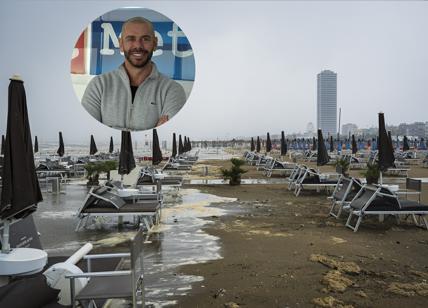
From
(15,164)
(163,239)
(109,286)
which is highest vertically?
(15,164)

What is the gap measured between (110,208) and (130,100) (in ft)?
8.13

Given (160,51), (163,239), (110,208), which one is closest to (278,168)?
(110,208)

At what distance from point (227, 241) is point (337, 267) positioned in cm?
200

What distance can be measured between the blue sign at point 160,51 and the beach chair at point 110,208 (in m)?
2.59

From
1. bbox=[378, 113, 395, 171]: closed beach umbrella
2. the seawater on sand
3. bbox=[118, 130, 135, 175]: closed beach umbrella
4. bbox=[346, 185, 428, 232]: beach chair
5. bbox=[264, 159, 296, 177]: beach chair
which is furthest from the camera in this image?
bbox=[264, 159, 296, 177]: beach chair

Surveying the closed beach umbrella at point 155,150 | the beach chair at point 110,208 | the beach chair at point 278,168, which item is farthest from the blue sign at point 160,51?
the beach chair at point 278,168

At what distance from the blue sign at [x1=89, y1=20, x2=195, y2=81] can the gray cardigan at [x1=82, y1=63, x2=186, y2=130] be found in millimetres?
119

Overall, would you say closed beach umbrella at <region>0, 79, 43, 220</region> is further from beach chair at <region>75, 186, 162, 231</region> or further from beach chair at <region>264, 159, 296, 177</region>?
beach chair at <region>264, 159, 296, 177</region>

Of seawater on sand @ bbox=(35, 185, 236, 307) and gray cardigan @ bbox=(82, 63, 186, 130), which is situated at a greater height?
gray cardigan @ bbox=(82, 63, 186, 130)

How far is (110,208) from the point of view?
25.5ft

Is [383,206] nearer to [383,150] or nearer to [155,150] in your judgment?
[383,150]

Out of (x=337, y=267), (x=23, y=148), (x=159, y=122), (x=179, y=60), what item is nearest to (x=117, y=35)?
(x=179, y=60)

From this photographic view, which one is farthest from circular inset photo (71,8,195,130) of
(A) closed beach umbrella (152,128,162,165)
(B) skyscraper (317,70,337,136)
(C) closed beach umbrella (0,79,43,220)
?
(B) skyscraper (317,70,337,136)

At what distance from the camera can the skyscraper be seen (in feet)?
402
